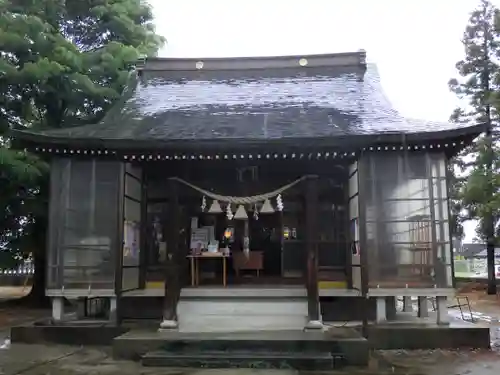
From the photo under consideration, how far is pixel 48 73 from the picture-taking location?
14453 mm

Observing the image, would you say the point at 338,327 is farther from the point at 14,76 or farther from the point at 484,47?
the point at 484,47

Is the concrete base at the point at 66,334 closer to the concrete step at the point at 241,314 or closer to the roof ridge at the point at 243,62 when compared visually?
the concrete step at the point at 241,314

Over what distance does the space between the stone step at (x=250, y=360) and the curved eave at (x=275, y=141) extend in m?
4.11

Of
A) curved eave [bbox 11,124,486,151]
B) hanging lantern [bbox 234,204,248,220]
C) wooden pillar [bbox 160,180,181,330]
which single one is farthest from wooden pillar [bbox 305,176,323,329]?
wooden pillar [bbox 160,180,181,330]

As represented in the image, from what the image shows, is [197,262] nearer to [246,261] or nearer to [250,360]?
[246,261]

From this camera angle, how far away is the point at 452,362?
30.1 feet

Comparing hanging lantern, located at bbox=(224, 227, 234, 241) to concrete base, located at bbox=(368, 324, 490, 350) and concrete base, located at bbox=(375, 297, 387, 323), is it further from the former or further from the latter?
concrete base, located at bbox=(368, 324, 490, 350)

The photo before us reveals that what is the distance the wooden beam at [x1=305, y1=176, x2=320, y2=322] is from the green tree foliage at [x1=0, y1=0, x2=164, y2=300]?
7604 millimetres

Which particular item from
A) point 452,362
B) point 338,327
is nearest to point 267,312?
point 338,327

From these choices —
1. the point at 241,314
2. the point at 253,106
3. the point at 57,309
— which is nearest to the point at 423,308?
the point at 241,314

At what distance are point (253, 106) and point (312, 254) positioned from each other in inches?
191

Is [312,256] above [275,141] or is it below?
below

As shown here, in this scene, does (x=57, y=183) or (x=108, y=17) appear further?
(x=108, y=17)

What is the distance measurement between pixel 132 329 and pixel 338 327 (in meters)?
4.32
